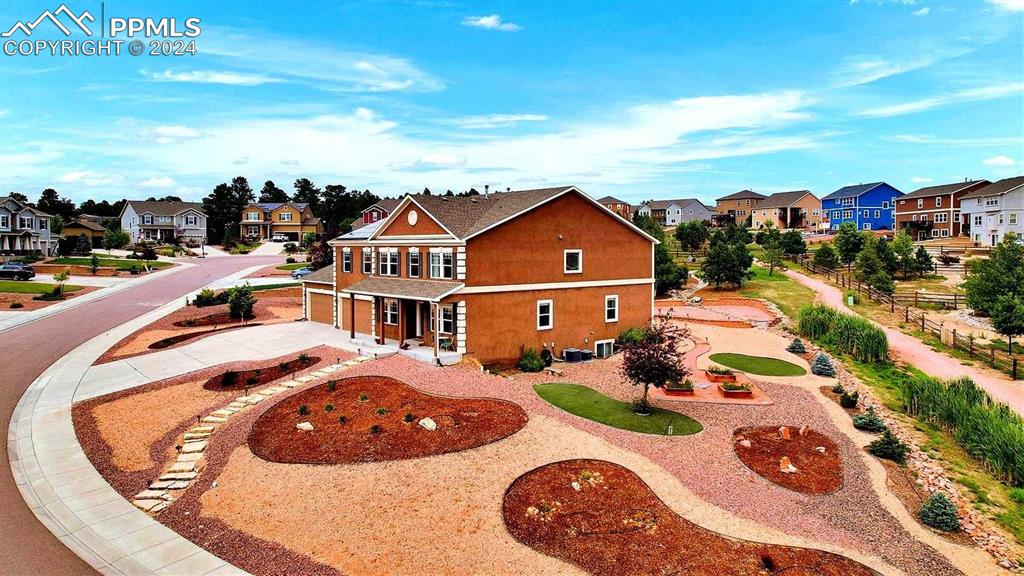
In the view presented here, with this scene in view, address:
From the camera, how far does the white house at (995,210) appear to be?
199ft

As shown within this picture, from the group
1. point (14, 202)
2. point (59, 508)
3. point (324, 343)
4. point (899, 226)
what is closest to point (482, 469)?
point (59, 508)

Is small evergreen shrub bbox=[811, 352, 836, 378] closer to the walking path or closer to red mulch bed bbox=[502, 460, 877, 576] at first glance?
the walking path

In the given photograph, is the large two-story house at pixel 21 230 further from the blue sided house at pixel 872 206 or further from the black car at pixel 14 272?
the blue sided house at pixel 872 206

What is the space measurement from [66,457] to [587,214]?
74.9ft

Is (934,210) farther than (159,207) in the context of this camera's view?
No

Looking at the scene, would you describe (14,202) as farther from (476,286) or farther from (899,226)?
(899,226)

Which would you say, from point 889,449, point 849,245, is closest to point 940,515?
point 889,449

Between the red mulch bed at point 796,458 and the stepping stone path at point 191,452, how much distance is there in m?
14.3

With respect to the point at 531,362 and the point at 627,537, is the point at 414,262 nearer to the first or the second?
the point at 531,362

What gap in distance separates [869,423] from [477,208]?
19336mm

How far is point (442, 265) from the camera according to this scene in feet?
85.4

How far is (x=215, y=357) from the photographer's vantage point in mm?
25391

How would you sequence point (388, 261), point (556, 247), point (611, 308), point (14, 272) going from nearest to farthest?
Answer: point (556, 247)
point (388, 261)
point (611, 308)
point (14, 272)

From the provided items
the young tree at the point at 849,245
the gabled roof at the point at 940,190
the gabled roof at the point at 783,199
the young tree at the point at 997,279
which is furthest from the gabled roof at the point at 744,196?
the young tree at the point at 997,279
